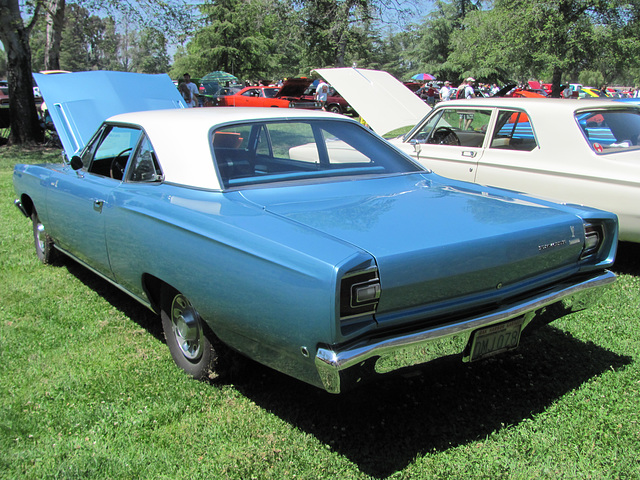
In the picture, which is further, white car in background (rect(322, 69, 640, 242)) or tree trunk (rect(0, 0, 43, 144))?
tree trunk (rect(0, 0, 43, 144))

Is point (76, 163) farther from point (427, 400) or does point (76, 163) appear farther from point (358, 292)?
point (427, 400)

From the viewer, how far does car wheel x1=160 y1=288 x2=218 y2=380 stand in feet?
9.29

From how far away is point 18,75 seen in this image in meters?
12.7

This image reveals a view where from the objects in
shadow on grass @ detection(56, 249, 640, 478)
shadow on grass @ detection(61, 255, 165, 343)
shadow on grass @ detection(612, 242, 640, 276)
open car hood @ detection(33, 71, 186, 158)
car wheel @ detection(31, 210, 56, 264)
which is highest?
open car hood @ detection(33, 71, 186, 158)

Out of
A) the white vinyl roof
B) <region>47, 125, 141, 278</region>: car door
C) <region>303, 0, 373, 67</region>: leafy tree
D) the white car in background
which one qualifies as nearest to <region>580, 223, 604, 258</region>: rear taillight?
the white vinyl roof

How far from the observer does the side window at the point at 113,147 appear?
379cm

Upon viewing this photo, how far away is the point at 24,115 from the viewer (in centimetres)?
1315

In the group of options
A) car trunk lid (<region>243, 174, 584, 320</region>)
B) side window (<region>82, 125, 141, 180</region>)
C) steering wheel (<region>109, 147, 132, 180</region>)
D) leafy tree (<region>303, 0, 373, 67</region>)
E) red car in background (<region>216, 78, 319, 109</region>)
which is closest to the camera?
car trunk lid (<region>243, 174, 584, 320</region>)

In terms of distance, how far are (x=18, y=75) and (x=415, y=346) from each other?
529 inches

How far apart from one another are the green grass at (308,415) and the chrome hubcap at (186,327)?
179 mm

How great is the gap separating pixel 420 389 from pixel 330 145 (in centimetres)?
165

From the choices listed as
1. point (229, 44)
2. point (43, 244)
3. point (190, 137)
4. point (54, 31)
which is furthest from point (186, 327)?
point (229, 44)

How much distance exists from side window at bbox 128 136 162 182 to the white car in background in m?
3.18

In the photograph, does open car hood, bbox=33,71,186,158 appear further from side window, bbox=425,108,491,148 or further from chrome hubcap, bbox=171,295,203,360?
chrome hubcap, bbox=171,295,203,360
